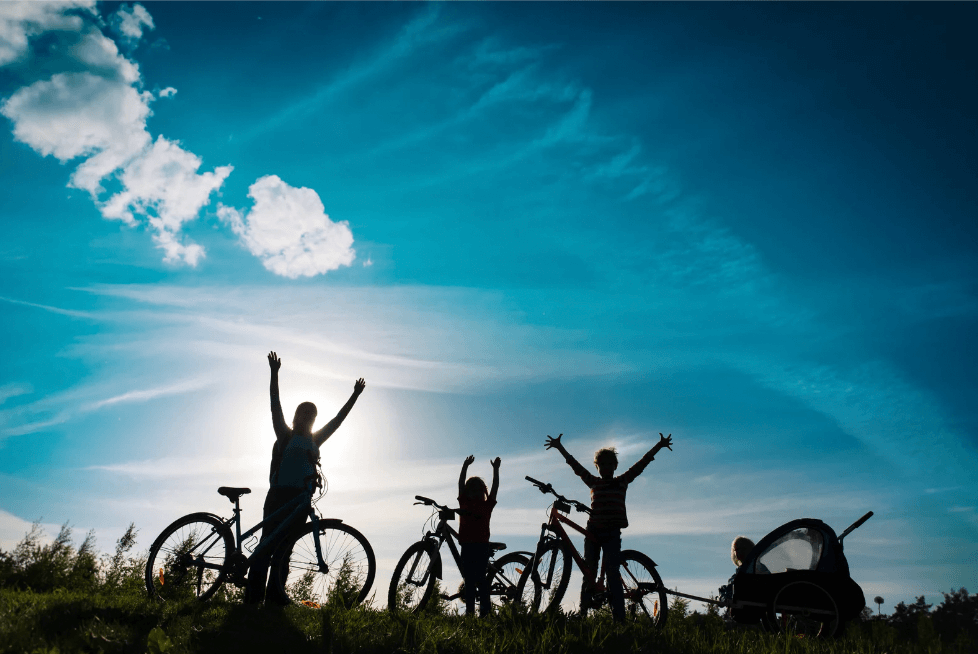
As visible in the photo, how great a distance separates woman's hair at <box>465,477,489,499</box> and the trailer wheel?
404 cm

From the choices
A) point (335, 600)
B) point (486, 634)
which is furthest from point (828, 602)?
point (335, 600)

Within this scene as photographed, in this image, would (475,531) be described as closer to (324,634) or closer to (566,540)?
(566,540)

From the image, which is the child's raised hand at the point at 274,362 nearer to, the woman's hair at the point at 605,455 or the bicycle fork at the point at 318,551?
the bicycle fork at the point at 318,551

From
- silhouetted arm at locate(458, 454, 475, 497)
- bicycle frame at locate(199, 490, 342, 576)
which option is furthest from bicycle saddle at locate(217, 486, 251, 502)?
silhouetted arm at locate(458, 454, 475, 497)

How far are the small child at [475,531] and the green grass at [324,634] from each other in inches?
55.2

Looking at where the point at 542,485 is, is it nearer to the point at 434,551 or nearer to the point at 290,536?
the point at 434,551

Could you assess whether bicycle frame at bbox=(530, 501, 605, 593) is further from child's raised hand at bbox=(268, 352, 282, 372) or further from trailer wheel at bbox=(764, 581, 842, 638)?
child's raised hand at bbox=(268, 352, 282, 372)

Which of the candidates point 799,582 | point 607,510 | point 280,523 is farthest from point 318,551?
point 799,582

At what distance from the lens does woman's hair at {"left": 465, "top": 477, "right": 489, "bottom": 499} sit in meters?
8.89

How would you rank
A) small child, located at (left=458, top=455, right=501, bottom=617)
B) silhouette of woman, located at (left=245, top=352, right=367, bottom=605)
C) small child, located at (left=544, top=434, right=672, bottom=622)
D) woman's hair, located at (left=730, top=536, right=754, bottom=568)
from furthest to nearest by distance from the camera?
woman's hair, located at (left=730, top=536, right=754, bottom=568), small child, located at (left=458, top=455, right=501, bottom=617), small child, located at (left=544, top=434, right=672, bottom=622), silhouette of woman, located at (left=245, top=352, right=367, bottom=605)

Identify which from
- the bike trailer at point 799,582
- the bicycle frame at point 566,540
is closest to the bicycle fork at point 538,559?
the bicycle frame at point 566,540

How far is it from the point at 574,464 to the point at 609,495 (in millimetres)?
654

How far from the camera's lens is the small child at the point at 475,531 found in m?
8.57

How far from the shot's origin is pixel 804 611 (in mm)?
7809
